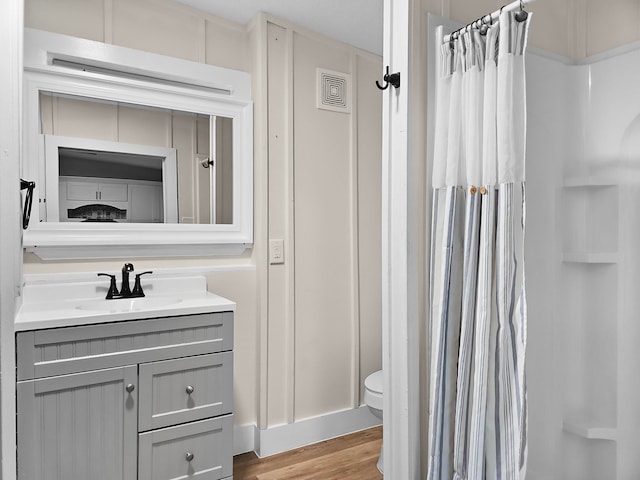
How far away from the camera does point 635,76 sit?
5.09 feet

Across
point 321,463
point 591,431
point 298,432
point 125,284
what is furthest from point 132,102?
point 591,431

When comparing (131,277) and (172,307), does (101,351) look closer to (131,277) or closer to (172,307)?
(172,307)

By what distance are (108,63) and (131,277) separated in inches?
38.8

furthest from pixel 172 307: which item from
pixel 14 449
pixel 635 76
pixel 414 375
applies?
pixel 635 76

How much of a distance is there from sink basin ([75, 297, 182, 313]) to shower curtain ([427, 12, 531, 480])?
1.15 metres

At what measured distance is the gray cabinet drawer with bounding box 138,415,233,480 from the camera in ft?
5.32

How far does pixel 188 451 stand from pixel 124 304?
0.67 metres

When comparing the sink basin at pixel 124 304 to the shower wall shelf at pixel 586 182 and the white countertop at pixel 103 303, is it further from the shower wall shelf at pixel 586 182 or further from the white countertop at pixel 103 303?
the shower wall shelf at pixel 586 182

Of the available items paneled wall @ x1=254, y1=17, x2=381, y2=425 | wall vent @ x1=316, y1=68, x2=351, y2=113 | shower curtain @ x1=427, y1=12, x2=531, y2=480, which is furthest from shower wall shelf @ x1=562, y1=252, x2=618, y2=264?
wall vent @ x1=316, y1=68, x2=351, y2=113

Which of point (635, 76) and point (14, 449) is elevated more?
point (635, 76)

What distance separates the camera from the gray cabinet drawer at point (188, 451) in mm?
1620

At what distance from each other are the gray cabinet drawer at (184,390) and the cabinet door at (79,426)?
49 millimetres

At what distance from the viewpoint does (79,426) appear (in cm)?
150

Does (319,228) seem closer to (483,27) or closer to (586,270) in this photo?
(586,270)
